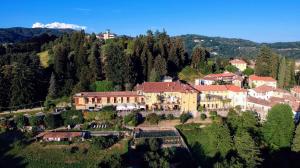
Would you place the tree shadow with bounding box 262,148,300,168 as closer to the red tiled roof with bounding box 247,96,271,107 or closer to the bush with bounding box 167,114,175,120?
the red tiled roof with bounding box 247,96,271,107

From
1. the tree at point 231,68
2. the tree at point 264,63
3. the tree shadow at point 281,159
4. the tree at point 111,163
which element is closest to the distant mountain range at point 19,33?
the tree at point 231,68

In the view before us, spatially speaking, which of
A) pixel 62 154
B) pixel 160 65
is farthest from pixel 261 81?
pixel 62 154

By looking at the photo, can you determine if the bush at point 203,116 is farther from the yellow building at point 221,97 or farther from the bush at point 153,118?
the bush at point 153,118

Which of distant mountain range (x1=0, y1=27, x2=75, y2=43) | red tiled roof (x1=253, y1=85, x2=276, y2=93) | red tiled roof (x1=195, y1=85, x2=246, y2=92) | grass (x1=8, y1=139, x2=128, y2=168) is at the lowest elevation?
grass (x1=8, y1=139, x2=128, y2=168)

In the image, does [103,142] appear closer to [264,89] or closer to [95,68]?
[95,68]

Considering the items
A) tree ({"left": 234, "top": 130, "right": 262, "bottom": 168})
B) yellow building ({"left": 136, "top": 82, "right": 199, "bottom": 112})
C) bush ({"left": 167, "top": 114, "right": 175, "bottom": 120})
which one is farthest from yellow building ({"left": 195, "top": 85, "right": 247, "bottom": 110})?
tree ({"left": 234, "top": 130, "right": 262, "bottom": 168})

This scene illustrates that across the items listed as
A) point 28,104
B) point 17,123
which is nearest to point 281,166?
point 17,123
